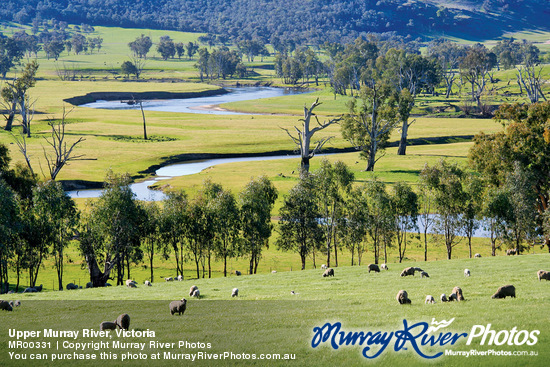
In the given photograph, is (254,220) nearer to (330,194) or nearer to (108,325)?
(330,194)

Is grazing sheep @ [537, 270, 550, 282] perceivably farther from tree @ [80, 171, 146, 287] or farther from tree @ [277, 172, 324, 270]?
tree @ [80, 171, 146, 287]

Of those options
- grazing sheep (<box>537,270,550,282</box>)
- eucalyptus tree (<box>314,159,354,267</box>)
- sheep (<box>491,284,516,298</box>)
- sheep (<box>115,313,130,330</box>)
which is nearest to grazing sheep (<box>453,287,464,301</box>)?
sheep (<box>491,284,516,298</box>)

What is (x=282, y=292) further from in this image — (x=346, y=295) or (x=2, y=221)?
(x=2, y=221)

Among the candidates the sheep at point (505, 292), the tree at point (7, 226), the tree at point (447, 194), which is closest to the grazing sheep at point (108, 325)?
the sheep at point (505, 292)

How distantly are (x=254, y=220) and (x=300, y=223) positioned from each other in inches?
264

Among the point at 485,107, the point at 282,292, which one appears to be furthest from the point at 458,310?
the point at 485,107

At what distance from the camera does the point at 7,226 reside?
52.6 m

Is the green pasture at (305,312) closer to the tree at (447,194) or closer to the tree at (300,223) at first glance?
the tree at (300,223)

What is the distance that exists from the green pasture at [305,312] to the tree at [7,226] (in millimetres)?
10761

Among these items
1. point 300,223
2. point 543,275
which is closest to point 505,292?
point 543,275

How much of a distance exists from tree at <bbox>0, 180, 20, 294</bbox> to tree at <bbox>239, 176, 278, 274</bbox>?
79.0 ft

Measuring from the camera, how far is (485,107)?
199000mm

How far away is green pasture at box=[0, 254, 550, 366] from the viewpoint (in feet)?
76.6

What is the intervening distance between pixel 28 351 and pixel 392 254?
5267 centimetres
